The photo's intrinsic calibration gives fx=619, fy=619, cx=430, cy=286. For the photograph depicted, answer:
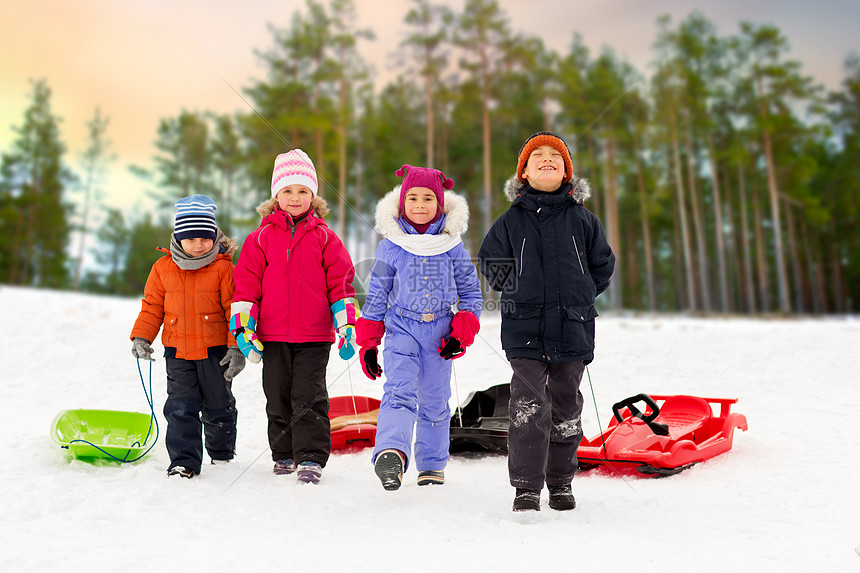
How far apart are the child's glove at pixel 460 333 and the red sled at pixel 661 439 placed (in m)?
0.98

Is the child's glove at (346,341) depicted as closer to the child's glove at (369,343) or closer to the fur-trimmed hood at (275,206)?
the child's glove at (369,343)

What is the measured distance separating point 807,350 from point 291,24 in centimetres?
1743

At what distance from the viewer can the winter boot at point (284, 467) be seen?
12.1 feet

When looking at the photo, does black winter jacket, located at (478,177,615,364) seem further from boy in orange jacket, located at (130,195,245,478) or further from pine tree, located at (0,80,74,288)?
pine tree, located at (0,80,74,288)

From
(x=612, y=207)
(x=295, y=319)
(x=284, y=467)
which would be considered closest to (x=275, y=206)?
(x=295, y=319)

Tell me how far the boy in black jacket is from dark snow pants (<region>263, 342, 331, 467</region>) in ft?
4.08

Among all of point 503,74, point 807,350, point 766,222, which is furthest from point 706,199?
point 807,350

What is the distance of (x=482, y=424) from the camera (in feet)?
14.8

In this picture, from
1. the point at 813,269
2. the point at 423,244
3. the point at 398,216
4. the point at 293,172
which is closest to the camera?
the point at 423,244

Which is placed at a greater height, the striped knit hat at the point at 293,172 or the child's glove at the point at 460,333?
the striped knit hat at the point at 293,172

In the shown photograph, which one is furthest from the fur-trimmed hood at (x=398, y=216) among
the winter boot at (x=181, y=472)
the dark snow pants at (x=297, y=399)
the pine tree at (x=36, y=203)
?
the pine tree at (x=36, y=203)

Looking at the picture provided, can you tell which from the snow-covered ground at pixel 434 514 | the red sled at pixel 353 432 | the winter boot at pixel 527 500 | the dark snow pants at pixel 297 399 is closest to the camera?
the snow-covered ground at pixel 434 514

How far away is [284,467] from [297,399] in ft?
1.36

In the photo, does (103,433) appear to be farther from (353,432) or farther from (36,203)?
(36,203)
